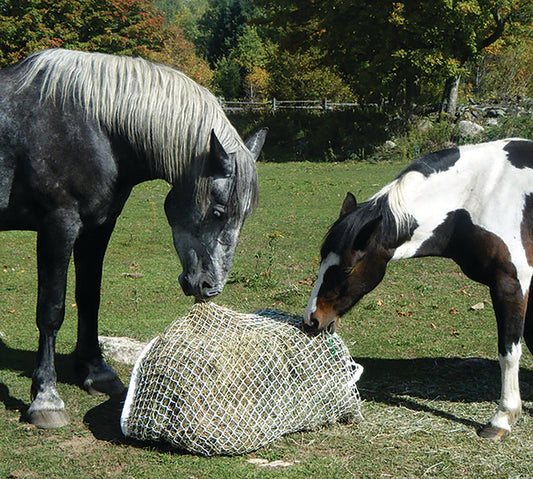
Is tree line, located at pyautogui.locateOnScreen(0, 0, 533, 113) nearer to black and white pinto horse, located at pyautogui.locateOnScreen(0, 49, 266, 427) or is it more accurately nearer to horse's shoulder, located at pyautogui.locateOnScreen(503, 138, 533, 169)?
horse's shoulder, located at pyautogui.locateOnScreen(503, 138, 533, 169)

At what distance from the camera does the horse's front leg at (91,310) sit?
5.34m

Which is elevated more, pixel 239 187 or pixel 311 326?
pixel 239 187

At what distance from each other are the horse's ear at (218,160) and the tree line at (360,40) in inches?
769

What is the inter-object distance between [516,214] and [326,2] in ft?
71.1

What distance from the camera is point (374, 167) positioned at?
21547 mm

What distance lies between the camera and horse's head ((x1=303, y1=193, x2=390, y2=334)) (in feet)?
15.0

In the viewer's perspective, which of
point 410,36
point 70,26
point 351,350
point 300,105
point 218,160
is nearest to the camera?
point 218,160

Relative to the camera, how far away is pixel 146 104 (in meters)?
4.57

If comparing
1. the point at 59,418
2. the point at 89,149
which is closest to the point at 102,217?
the point at 89,149

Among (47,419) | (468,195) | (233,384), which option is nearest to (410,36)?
(468,195)

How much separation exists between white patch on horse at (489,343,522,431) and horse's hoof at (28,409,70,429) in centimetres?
291

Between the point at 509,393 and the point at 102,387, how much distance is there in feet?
9.87

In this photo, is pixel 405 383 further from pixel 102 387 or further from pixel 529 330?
pixel 102 387

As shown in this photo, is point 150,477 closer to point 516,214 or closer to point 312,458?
point 312,458
